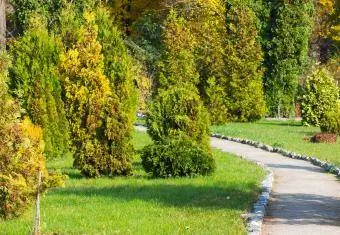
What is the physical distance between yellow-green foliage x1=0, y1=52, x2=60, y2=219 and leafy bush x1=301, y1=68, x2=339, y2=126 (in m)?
26.8

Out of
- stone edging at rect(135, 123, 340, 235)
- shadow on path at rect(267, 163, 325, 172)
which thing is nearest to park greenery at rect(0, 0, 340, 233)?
stone edging at rect(135, 123, 340, 235)

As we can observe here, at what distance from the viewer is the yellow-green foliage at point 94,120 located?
16594 millimetres

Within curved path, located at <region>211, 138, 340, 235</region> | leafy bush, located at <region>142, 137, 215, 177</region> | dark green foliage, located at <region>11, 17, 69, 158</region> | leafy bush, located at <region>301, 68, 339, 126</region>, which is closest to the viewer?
curved path, located at <region>211, 138, 340, 235</region>

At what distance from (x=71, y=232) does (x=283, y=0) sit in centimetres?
3562

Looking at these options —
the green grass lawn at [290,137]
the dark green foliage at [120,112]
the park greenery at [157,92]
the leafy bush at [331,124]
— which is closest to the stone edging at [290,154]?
the green grass lawn at [290,137]

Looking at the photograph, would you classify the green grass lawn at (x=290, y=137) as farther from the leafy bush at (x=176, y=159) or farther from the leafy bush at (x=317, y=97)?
the leafy bush at (x=176, y=159)

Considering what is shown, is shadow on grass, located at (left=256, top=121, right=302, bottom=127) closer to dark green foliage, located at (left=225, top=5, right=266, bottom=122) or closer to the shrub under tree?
dark green foliage, located at (left=225, top=5, right=266, bottom=122)

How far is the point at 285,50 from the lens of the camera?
1704 inches

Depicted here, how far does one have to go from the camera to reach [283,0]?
43.1 m

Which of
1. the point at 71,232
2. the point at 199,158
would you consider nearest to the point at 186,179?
the point at 199,158

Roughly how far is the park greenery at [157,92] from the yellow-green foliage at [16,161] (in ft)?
0.06

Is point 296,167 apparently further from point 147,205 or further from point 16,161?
point 16,161

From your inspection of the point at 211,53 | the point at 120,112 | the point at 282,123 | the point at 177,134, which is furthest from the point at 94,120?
the point at 211,53

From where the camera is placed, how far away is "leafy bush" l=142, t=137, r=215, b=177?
53.5 feet
